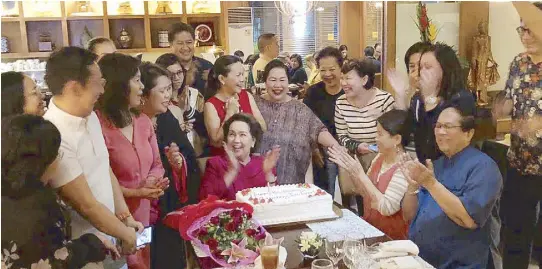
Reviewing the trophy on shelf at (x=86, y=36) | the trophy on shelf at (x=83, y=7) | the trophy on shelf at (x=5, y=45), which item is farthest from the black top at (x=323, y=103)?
the trophy on shelf at (x=5, y=45)

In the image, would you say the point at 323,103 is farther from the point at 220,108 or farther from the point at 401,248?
the point at 401,248

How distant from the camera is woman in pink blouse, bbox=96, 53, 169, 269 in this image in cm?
204

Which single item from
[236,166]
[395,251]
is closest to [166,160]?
[236,166]

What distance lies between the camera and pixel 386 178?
212cm

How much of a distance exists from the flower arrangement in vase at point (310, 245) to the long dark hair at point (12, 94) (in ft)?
3.12

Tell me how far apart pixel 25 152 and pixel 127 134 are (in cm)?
76

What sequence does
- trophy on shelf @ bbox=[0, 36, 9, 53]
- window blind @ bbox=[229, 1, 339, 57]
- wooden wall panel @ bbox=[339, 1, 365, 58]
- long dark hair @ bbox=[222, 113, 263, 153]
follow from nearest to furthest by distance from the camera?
long dark hair @ bbox=[222, 113, 263, 153] → trophy on shelf @ bbox=[0, 36, 9, 53] → wooden wall panel @ bbox=[339, 1, 365, 58] → window blind @ bbox=[229, 1, 339, 57]

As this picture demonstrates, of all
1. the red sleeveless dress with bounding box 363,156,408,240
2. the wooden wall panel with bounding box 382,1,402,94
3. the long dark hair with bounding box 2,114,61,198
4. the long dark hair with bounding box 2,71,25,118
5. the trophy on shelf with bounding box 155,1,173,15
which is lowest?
the red sleeveless dress with bounding box 363,156,408,240

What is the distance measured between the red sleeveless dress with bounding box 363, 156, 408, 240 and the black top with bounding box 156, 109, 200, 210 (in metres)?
0.83

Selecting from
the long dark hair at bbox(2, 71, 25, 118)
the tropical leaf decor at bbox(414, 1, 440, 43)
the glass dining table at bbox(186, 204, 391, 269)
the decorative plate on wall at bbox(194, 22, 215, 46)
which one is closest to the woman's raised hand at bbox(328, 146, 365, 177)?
the glass dining table at bbox(186, 204, 391, 269)

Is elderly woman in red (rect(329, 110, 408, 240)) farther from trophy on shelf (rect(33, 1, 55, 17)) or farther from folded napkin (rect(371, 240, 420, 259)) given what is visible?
trophy on shelf (rect(33, 1, 55, 17))

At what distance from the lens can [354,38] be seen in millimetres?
6125

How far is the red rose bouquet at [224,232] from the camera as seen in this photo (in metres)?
1.61

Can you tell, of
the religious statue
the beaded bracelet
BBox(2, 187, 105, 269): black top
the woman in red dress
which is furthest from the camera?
the religious statue
